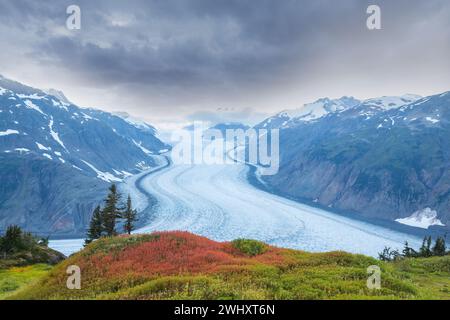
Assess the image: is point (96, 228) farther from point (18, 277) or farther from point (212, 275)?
point (212, 275)

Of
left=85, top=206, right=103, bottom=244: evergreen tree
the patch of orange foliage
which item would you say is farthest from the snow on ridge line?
the patch of orange foliage

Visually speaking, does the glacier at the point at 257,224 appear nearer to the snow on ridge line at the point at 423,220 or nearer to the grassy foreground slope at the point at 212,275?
the snow on ridge line at the point at 423,220

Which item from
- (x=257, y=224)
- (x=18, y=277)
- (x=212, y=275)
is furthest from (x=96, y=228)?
(x=257, y=224)

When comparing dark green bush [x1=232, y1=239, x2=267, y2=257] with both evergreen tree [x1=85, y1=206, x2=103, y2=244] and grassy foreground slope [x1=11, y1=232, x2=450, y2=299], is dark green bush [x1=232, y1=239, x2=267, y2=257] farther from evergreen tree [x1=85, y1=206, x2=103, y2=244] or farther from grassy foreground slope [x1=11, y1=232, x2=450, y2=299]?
evergreen tree [x1=85, y1=206, x2=103, y2=244]

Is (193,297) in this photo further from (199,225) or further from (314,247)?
(199,225)
